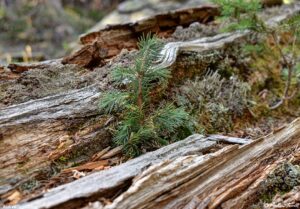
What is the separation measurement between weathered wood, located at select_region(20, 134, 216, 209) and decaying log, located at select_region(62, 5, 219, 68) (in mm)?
1802

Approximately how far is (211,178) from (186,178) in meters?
0.27

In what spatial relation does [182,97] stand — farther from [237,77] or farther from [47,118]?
[47,118]

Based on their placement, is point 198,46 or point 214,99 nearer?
point 214,99

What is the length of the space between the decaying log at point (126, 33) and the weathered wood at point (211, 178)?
196cm

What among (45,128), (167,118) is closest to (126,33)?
(167,118)

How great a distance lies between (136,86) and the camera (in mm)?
3279

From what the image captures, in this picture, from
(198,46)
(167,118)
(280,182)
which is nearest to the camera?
(280,182)

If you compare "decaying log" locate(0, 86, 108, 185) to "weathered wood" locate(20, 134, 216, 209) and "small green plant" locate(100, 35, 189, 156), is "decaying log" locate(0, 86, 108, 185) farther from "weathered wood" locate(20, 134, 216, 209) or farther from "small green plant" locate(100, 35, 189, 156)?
Answer: "weathered wood" locate(20, 134, 216, 209)

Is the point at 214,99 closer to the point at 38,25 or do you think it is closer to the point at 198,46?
the point at 198,46

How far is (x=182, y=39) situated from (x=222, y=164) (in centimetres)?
253

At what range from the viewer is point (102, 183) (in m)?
2.57

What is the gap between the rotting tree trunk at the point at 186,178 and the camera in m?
2.50

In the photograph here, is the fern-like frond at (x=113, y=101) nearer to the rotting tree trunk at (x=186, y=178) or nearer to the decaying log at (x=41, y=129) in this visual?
the decaying log at (x=41, y=129)

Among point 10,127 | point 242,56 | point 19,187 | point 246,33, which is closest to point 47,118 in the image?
point 10,127
